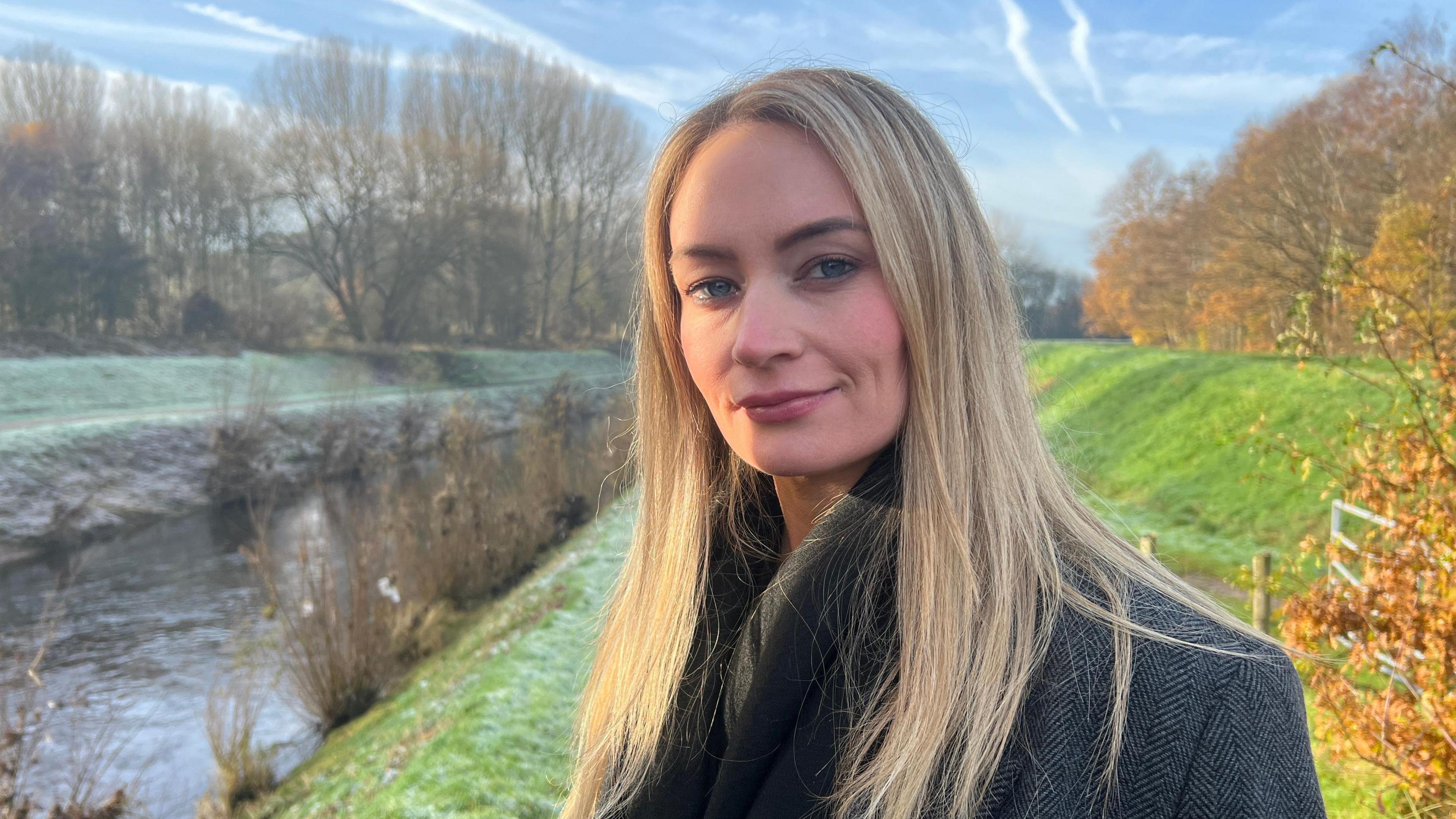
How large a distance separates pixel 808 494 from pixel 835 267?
0.44m

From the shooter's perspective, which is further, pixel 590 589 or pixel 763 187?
pixel 590 589

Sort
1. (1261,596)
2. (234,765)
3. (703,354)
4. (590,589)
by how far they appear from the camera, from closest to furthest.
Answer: (703,354)
(1261,596)
(234,765)
(590,589)

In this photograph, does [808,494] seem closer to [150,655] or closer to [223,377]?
[150,655]

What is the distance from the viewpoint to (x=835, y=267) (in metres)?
1.33

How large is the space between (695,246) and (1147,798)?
1015 millimetres

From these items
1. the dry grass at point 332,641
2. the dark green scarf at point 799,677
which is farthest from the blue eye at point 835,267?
the dry grass at point 332,641

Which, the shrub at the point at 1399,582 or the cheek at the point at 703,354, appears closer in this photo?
the cheek at the point at 703,354

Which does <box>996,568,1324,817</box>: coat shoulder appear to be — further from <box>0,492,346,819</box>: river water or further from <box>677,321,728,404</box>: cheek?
<box>0,492,346,819</box>: river water

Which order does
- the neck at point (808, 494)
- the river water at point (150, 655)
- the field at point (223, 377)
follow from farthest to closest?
1. the field at point (223, 377)
2. the river water at point (150, 655)
3. the neck at point (808, 494)

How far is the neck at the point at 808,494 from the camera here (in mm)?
1430

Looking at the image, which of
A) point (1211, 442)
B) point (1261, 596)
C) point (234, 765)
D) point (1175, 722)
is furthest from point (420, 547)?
point (1211, 442)

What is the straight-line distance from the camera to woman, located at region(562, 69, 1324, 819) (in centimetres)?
105

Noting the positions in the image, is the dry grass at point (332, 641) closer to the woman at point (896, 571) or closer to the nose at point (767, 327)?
the woman at point (896, 571)

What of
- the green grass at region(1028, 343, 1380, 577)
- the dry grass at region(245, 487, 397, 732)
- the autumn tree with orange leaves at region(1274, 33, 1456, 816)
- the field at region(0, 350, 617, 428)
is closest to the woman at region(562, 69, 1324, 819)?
the autumn tree with orange leaves at region(1274, 33, 1456, 816)
